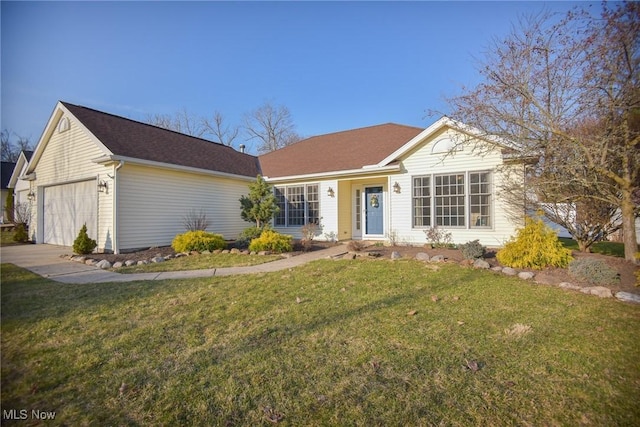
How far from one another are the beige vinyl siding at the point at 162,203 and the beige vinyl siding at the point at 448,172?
756 centimetres

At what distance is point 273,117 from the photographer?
112 ft

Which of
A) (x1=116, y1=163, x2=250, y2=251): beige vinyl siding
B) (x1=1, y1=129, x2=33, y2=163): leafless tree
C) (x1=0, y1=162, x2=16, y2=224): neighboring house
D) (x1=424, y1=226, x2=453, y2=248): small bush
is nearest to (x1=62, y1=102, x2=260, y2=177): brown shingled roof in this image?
(x1=116, y1=163, x2=250, y2=251): beige vinyl siding

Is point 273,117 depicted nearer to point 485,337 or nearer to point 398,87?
point 398,87

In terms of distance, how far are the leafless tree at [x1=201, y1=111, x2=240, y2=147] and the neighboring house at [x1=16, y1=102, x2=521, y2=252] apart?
2097 cm

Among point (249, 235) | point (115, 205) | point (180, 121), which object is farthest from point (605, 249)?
point (180, 121)

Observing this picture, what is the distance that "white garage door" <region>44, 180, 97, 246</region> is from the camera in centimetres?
1116

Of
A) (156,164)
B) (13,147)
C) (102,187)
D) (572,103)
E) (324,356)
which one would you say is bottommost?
(324,356)

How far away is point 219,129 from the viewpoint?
34844mm

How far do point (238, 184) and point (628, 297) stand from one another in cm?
1341

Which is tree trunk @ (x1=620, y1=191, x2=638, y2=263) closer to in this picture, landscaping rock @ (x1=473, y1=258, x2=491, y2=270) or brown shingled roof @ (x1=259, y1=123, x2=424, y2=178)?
landscaping rock @ (x1=473, y1=258, x2=491, y2=270)

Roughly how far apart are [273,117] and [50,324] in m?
32.8

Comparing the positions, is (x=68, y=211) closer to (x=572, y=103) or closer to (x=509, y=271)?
(x=509, y=271)

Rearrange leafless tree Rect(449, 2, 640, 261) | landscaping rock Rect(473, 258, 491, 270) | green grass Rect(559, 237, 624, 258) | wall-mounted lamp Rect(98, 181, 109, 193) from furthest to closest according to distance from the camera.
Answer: wall-mounted lamp Rect(98, 181, 109, 193)
green grass Rect(559, 237, 624, 258)
landscaping rock Rect(473, 258, 491, 270)
leafless tree Rect(449, 2, 640, 261)

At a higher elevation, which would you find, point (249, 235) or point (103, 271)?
point (249, 235)
